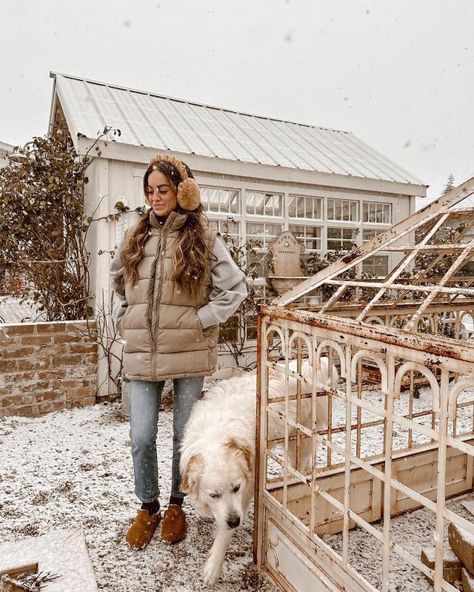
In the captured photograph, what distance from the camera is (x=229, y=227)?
19.4 ft

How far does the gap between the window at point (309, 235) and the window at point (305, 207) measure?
17 cm

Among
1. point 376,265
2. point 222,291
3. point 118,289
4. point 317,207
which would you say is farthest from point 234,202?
point 222,291

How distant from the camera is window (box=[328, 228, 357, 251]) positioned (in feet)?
22.2

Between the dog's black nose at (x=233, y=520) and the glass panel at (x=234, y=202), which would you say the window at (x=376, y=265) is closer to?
the glass panel at (x=234, y=202)

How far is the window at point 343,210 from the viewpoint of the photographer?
264 inches

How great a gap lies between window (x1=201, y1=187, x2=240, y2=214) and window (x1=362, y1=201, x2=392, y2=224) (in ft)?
7.71

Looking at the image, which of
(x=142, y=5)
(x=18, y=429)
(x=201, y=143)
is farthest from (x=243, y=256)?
(x=142, y=5)

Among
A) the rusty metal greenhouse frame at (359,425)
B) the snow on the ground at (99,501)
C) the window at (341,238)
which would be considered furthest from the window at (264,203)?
the rusty metal greenhouse frame at (359,425)

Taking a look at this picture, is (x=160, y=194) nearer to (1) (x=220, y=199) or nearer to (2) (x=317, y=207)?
(1) (x=220, y=199)

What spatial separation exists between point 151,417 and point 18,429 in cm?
258

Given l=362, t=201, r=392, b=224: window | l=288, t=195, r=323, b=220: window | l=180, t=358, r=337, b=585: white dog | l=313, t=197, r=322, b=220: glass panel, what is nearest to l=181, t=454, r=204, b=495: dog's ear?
l=180, t=358, r=337, b=585: white dog

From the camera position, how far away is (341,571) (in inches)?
64.2

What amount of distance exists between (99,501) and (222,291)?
70.9 inches

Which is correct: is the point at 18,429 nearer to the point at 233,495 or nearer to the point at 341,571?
the point at 233,495
